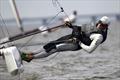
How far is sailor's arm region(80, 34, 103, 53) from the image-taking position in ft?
41.2

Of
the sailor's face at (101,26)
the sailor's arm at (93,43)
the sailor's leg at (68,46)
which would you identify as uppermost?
the sailor's face at (101,26)

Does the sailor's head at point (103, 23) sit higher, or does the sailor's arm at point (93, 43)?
the sailor's head at point (103, 23)

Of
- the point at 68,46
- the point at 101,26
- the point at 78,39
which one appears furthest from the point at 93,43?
the point at 68,46

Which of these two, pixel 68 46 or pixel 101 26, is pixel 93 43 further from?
pixel 68 46

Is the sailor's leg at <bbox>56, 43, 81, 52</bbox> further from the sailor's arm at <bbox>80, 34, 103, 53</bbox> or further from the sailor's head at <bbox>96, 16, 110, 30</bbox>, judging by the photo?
the sailor's head at <bbox>96, 16, 110, 30</bbox>

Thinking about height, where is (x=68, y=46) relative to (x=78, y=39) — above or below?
below

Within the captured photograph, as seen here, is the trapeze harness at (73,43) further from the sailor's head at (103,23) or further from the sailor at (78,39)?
the sailor's head at (103,23)

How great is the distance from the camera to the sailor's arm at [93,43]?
12.5 meters

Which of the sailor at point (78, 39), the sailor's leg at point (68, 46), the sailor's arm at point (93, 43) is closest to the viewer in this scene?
the sailor's arm at point (93, 43)

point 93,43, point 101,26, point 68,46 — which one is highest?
point 101,26

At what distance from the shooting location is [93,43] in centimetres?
1259

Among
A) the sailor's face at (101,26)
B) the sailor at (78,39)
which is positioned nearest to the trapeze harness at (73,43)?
the sailor at (78,39)

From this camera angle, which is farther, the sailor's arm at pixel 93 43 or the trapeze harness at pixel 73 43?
the trapeze harness at pixel 73 43

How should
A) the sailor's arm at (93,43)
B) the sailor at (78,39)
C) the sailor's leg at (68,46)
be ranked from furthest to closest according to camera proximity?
the sailor's leg at (68,46)
the sailor at (78,39)
the sailor's arm at (93,43)
